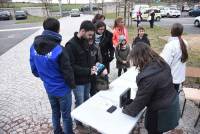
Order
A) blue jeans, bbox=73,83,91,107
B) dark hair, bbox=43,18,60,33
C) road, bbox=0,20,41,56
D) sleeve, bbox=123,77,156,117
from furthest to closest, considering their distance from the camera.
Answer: road, bbox=0,20,41,56 → blue jeans, bbox=73,83,91,107 → dark hair, bbox=43,18,60,33 → sleeve, bbox=123,77,156,117

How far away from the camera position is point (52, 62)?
2.98m

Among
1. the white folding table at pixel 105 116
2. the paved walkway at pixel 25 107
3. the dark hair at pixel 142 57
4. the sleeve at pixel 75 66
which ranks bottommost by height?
the paved walkway at pixel 25 107

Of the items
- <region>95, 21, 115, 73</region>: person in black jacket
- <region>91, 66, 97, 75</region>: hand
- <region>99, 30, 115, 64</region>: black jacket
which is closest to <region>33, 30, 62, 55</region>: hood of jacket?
<region>91, 66, 97, 75</region>: hand

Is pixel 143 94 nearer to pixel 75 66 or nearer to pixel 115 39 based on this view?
pixel 75 66

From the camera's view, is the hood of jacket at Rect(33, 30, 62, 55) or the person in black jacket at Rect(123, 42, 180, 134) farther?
the hood of jacket at Rect(33, 30, 62, 55)

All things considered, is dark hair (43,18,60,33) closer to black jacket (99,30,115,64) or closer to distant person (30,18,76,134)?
distant person (30,18,76,134)

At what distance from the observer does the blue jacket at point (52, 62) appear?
115 inches

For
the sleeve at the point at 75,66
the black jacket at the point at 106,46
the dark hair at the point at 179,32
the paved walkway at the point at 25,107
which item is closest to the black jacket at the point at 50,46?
the sleeve at the point at 75,66

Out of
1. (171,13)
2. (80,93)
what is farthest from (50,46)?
(171,13)

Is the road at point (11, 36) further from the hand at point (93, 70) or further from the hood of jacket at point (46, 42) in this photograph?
the hood of jacket at point (46, 42)

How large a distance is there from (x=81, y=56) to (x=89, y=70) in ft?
0.91

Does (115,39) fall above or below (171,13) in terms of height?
above

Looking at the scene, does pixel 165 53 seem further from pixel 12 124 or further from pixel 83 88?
pixel 12 124

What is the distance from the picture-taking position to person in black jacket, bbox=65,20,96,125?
129 inches
